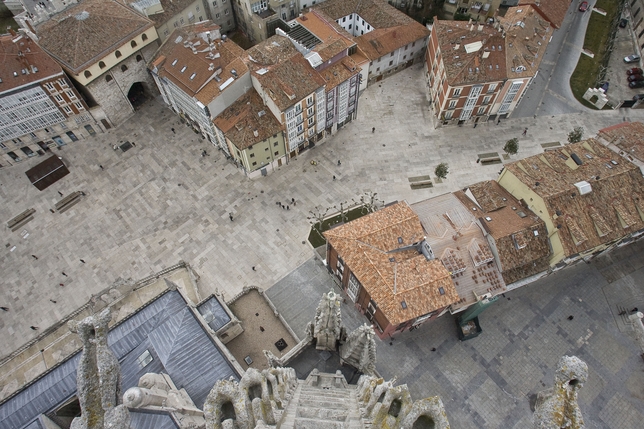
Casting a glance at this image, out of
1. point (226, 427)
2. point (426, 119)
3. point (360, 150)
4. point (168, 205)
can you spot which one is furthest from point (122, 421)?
point (426, 119)

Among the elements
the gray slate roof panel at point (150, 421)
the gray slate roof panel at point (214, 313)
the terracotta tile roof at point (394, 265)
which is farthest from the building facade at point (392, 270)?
the gray slate roof panel at point (150, 421)

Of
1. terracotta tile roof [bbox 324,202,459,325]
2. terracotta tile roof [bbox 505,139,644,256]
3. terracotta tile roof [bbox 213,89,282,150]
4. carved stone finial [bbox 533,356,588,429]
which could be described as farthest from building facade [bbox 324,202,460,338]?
terracotta tile roof [bbox 213,89,282,150]

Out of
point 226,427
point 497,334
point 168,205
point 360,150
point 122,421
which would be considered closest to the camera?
point 226,427

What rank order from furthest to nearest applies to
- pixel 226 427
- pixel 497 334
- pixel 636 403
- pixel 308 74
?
pixel 308 74
pixel 497 334
pixel 636 403
pixel 226 427

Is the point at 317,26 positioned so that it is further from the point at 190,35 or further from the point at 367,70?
the point at 190,35

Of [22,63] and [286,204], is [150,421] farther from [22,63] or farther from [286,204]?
[22,63]

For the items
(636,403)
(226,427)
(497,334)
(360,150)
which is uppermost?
(226,427)

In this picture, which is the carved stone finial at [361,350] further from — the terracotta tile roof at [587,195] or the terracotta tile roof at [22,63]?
the terracotta tile roof at [22,63]
